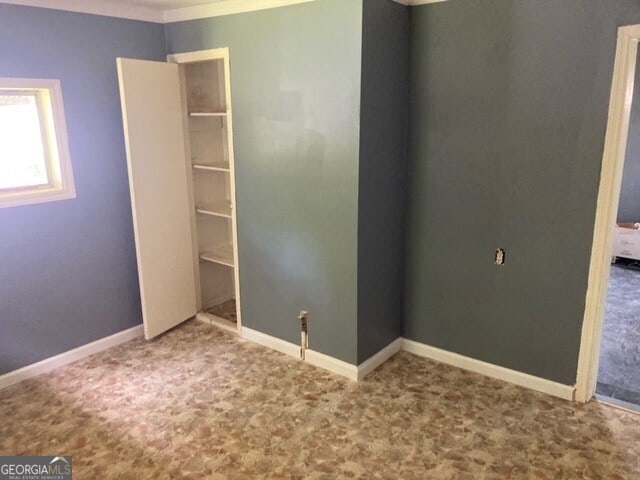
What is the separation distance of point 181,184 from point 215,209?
1.22 feet

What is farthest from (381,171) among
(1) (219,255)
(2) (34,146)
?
(2) (34,146)

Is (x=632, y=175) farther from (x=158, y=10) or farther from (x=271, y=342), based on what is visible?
(x=158, y=10)

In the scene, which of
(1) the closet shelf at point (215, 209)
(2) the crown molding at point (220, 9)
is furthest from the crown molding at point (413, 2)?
(1) the closet shelf at point (215, 209)

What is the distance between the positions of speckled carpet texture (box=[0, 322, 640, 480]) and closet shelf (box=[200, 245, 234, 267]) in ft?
2.71

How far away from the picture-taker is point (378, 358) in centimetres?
341

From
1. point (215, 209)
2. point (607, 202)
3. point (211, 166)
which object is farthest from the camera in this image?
point (215, 209)

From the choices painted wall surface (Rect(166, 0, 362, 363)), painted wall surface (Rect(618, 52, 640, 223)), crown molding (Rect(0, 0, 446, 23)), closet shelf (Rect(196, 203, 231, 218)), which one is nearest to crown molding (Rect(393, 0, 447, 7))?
crown molding (Rect(0, 0, 446, 23))

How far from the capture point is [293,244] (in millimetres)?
3350

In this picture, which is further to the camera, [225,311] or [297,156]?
[225,311]

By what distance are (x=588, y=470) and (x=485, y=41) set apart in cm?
229

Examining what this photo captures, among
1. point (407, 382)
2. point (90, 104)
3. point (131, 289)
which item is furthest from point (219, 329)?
point (90, 104)

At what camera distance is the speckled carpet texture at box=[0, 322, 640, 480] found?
2455mm

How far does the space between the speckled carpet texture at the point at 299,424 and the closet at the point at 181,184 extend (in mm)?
615

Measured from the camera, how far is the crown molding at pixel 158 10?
3.03 m
